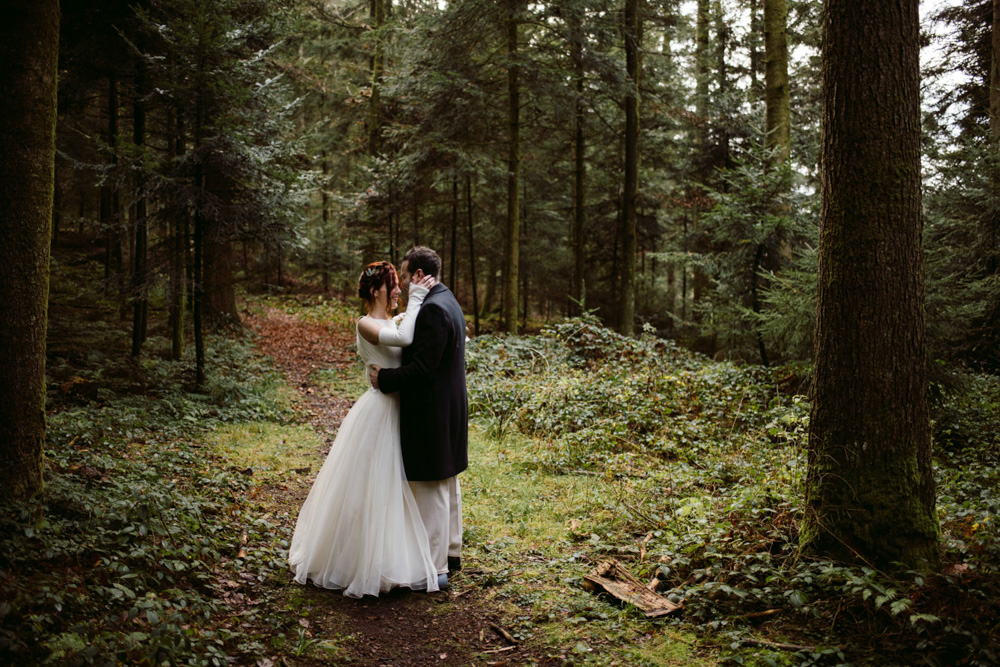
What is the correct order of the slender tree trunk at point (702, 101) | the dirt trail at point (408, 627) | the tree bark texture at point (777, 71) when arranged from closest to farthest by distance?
1. the dirt trail at point (408, 627)
2. the tree bark texture at point (777, 71)
3. the slender tree trunk at point (702, 101)

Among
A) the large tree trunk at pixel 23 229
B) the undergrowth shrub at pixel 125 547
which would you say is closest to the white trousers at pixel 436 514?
the undergrowth shrub at pixel 125 547

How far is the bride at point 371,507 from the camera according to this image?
14.9 ft

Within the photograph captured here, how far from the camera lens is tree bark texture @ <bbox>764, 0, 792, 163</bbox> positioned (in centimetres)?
1238

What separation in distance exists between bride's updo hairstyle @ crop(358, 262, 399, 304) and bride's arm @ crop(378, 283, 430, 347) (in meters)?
0.32

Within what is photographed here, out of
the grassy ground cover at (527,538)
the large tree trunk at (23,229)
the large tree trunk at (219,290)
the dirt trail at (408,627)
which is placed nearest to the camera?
the grassy ground cover at (527,538)

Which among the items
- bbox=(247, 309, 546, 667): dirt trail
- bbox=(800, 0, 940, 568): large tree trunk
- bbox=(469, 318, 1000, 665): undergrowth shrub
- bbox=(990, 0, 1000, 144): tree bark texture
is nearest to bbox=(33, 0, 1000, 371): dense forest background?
bbox=(990, 0, 1000, 144): tree bark texture

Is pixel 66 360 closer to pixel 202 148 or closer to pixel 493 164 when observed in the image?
pixel 202 148

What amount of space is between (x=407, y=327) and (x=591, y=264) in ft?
64.5

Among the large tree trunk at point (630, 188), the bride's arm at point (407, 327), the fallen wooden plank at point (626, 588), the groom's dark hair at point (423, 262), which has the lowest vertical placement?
the fallen wooden plank at point (626, 588)

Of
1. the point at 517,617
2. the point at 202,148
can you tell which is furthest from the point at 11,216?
the point at 202,148

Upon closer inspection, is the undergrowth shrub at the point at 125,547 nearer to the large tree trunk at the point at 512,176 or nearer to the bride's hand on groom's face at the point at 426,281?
the bride's hand on groom's face at the point at 426,281

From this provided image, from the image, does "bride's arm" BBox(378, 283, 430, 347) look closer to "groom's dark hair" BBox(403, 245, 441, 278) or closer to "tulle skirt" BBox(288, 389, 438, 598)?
"groom's dark hair" BBox(403, 245, 441, 278)

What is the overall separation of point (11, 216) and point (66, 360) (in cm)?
687

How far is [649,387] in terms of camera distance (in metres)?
9.89
